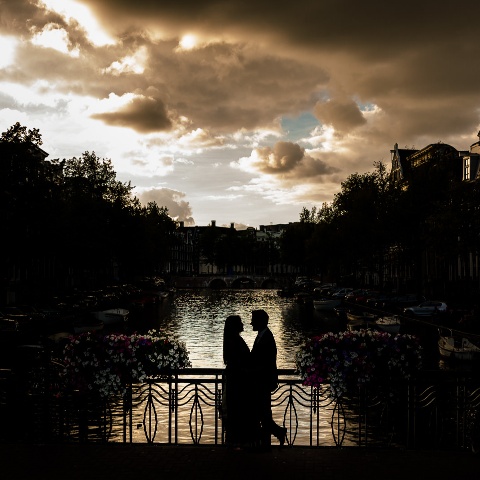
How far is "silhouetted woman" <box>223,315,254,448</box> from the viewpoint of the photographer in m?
11.5

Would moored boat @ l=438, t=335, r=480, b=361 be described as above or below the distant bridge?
below

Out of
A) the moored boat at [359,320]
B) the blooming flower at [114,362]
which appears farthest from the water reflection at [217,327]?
the blooming flower at [114,362]

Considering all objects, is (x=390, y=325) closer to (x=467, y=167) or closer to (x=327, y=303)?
(x=327, y=303)

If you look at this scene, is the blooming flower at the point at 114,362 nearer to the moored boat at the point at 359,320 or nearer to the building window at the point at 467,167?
the moored boat at the point at 359,320

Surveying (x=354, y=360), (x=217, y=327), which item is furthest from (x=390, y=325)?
(x=354, y=360)

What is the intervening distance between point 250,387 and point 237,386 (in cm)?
22

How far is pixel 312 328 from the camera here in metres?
Result: 61.3

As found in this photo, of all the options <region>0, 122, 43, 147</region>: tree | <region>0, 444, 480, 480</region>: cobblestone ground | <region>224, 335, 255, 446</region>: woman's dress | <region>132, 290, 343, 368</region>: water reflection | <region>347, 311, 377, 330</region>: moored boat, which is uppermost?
<region>0, 122, 43, 147</region>: tree

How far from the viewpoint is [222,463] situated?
35.8ft

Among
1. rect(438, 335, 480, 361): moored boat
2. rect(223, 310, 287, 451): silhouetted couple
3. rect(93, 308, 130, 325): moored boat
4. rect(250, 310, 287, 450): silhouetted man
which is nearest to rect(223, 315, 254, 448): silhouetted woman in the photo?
rect(223, 310, 287, 451): silhouetted couple

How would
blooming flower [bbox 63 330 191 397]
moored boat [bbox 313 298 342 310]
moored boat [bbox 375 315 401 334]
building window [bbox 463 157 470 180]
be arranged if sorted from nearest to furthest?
blooming flower [bbox 63 330 191 397] → moored boat [bbox 375 315 401 334] → building window [bbox 463 157 470 180] → moored boat [bbox 313 298 342 310]

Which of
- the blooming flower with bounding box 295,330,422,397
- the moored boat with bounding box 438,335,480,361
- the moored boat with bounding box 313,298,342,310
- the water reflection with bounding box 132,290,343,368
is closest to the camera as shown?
the blooming flower with bounding box 295,330,422,397

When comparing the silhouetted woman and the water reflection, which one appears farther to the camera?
the water reflection

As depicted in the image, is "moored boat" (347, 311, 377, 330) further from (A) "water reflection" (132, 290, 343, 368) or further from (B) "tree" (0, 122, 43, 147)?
(B) "tree" (0, 122, 43, 147)
